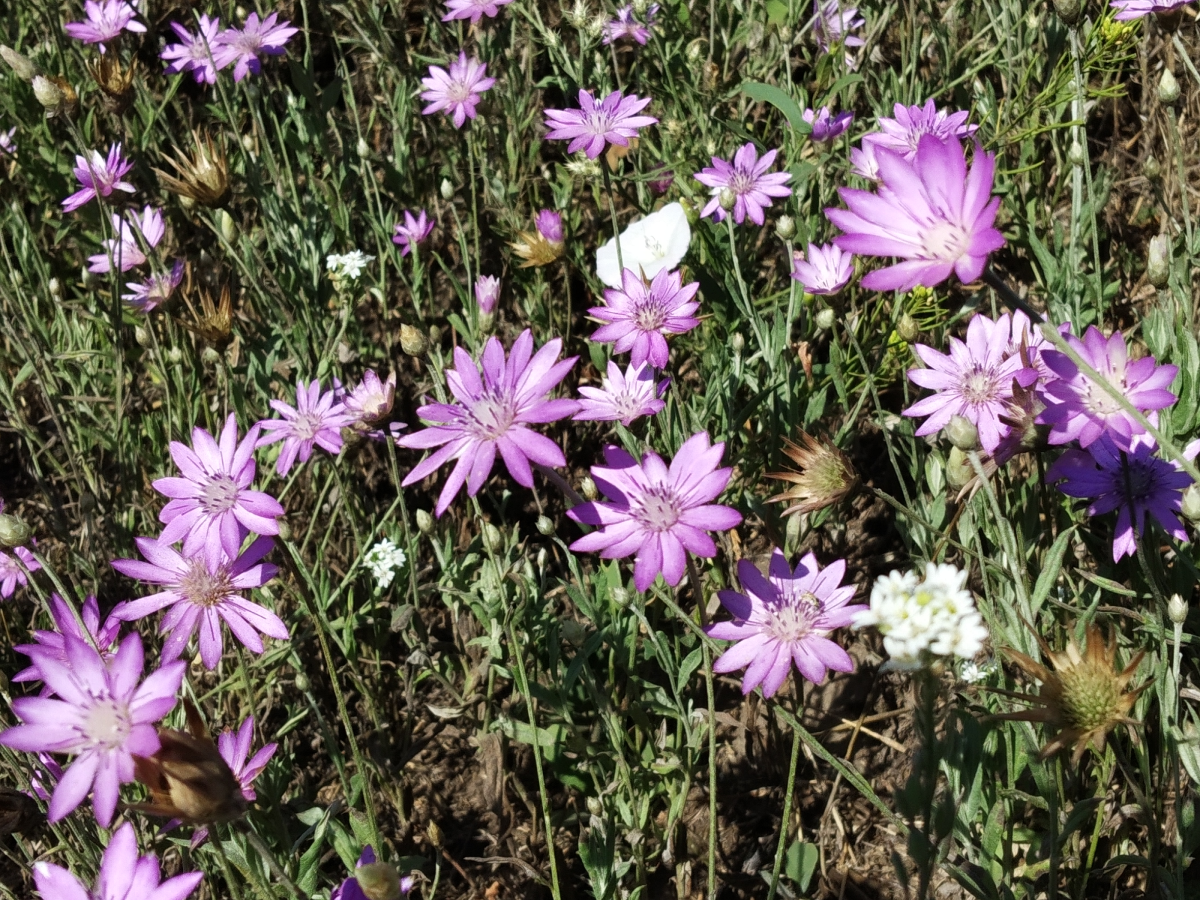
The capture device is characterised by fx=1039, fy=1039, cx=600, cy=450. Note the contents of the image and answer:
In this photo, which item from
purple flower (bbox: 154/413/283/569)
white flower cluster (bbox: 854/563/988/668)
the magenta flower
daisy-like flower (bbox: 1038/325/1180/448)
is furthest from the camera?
Answer: purple flower (bbox: 154/413/283/569)

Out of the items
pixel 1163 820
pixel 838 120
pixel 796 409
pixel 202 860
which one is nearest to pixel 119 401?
pixel 202 860

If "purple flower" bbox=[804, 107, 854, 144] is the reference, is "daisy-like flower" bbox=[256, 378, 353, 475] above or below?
below

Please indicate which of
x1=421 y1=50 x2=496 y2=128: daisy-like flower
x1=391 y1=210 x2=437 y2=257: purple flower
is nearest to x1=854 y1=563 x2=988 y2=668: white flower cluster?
x1=391 y1=210 x2=437 y2=257: purple flower

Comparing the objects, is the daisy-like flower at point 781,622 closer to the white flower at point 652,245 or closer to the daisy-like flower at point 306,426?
the daisy-like flower at point 306,426

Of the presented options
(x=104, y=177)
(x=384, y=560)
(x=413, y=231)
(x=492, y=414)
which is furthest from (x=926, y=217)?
(x=104, y=177)

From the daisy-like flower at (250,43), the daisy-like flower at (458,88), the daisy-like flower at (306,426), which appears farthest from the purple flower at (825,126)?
the daisy-like flower at (250,43)

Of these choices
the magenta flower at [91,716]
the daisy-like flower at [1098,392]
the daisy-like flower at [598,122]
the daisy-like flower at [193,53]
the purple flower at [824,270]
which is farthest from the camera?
the daisy-like flower at [193,53]

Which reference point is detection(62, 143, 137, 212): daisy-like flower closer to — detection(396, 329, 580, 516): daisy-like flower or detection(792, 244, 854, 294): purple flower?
detection(396, 329, 580, 516): daisy-like flower
